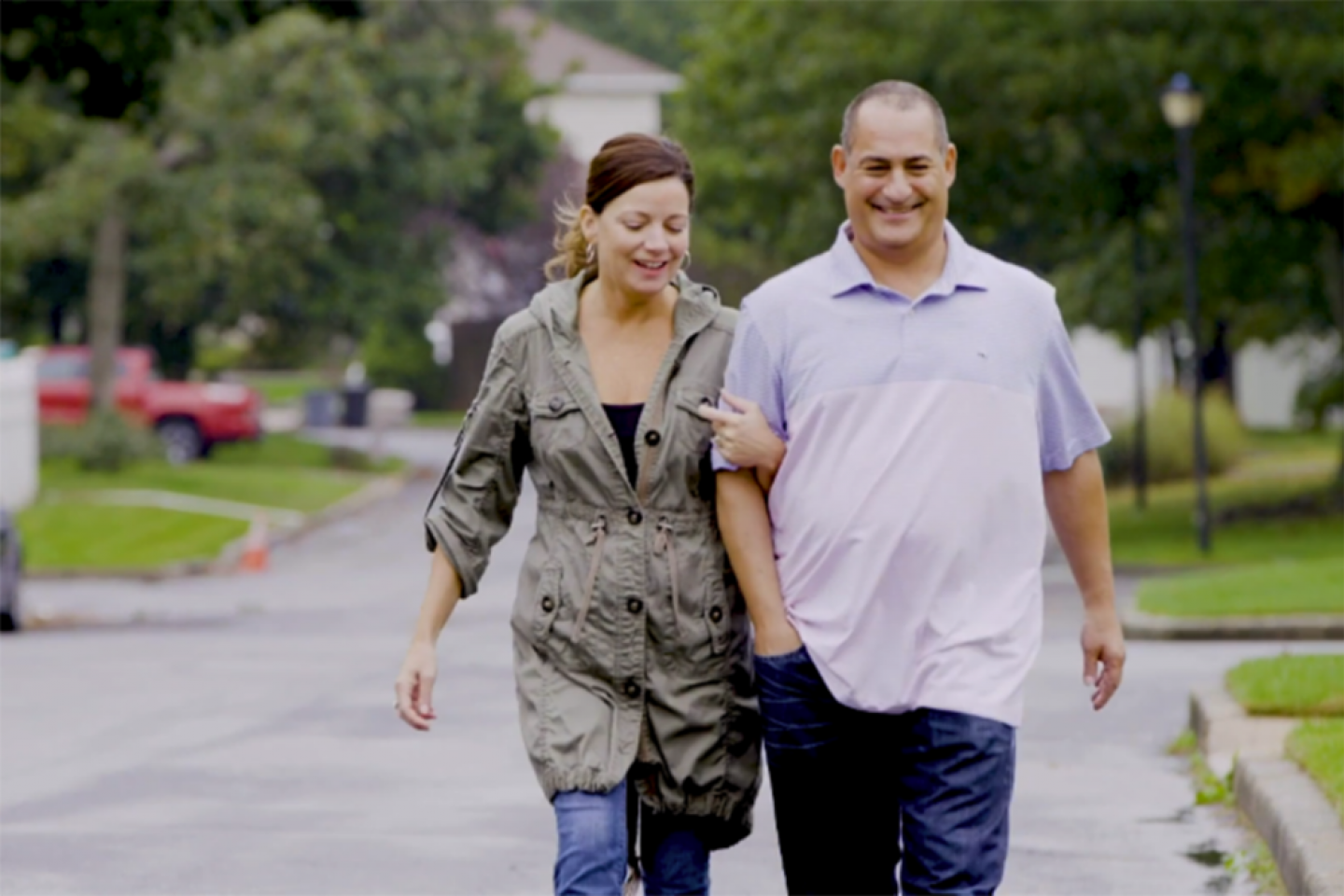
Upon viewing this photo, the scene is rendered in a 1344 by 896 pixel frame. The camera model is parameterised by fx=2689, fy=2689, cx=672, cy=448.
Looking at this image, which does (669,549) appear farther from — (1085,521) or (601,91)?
(601,91)

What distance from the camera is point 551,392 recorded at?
520 cm

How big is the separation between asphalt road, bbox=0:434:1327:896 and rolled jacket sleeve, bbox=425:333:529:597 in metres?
0.95

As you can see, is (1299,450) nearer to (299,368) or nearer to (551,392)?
(299,368)

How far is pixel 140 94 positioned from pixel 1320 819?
57.5 ft

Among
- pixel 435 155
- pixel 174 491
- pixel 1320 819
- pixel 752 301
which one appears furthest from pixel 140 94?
pixel 435 155

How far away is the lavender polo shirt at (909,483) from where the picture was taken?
486 cm

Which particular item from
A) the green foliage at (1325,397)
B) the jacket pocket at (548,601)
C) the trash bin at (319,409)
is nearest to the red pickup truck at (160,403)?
the trash bin at (319,409)

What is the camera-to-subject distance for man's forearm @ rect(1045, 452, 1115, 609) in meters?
5.15

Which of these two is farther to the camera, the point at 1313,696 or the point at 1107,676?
the point at 1313,696

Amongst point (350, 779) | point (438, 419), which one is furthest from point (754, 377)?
point (438, 419)

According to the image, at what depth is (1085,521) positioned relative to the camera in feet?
17.0

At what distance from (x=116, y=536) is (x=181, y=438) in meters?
13.8

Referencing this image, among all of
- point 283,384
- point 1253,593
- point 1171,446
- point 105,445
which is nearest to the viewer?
point 1253,593

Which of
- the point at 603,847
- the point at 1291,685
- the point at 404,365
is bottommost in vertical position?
the point at 404,365
